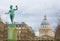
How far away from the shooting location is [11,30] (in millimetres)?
43844

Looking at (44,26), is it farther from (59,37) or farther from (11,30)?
A: (11,30)

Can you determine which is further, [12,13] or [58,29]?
[58,29]

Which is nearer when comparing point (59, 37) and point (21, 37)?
point (59, 37)

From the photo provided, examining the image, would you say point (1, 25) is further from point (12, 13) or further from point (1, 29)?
point (12, 13)

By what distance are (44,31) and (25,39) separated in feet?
197

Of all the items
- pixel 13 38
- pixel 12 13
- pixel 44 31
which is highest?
pixel 12 13

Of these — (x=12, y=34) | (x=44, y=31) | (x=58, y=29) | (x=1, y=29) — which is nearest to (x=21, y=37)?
(x=1, y=29)

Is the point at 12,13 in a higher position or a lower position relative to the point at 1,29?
higher

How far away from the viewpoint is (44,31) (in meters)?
175

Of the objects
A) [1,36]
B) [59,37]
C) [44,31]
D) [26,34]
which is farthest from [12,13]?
[44,31]

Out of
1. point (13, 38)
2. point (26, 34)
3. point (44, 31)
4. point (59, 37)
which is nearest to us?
point (13, 38)

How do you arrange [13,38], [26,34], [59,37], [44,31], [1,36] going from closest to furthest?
[13,38] < [59,37] < [1,36] < [26,34] < [44,31]

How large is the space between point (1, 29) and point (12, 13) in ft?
229

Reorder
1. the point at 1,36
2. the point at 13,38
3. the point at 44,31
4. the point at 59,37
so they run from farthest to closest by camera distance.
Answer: the point at 44,31, the point at 1,36, the point at 59,37, the point at 13,38
